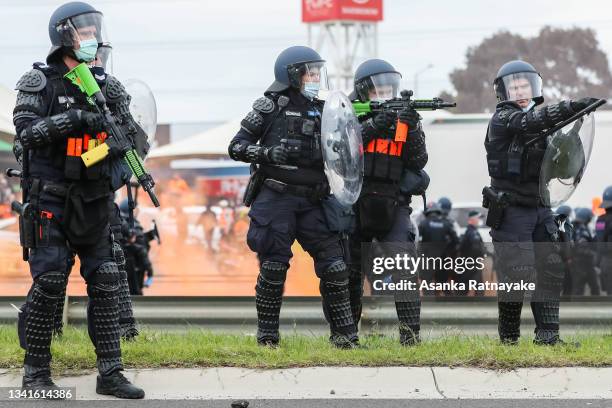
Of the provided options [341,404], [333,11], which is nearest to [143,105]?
[341,404]

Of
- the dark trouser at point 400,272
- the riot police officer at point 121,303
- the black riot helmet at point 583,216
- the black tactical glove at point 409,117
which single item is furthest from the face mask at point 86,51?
the black riot helmet at point 583,216

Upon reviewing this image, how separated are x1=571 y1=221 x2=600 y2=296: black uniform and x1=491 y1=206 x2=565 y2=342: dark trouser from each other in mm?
6007

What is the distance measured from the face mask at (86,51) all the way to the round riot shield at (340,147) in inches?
55.7

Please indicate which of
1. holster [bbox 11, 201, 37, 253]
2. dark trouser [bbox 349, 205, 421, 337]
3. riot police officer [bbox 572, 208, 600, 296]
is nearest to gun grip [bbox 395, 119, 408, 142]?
dark trouser [bbox 349, 205, 421, 337]

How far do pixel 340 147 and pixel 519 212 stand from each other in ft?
4.07

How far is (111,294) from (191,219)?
12136 millimetres

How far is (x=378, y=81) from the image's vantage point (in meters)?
7.29

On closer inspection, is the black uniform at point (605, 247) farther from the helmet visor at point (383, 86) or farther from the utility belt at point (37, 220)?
the utility belt at point (37, 220)

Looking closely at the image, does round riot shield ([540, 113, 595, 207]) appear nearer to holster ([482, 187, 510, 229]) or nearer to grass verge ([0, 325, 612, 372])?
holster ([482, 187, 510, 229])

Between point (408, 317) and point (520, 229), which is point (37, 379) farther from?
point (520, 229)

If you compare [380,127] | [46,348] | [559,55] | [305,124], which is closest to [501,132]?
[380,127]

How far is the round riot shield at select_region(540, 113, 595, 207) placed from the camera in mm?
7016

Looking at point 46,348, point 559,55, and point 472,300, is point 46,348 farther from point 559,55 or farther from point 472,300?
point 559,55

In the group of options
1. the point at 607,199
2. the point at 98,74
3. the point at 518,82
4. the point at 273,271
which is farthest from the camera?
the point at 607,199
